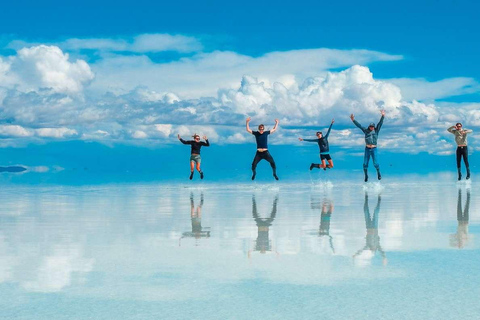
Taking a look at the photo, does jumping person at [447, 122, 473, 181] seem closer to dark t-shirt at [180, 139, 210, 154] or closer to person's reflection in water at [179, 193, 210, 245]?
dark t-shirt at [180, 139, 210, 154]

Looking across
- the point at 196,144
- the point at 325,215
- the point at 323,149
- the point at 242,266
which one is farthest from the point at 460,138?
the point at 242,266

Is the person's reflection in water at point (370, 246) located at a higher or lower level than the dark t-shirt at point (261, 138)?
lower

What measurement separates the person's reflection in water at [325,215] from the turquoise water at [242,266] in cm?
2

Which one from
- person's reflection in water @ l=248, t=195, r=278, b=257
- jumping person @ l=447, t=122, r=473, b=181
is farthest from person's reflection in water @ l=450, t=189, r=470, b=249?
jumping person @ l=447, t=122, r=473, b=181

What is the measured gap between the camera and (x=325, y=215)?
540 inches

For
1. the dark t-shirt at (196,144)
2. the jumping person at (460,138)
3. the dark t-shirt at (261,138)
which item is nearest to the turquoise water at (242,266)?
the dark t-shirt at (261,138)

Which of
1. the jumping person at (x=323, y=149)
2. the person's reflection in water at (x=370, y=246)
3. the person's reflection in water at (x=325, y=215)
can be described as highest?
the jumping person at (x=323, y=149)

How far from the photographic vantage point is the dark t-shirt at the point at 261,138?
27250 millimetres

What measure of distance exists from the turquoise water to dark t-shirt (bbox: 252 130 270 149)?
43.7ft

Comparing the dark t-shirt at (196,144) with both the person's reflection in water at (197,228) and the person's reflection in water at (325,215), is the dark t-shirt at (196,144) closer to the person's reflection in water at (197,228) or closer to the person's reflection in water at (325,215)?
the person's reflection in water at (325,215)

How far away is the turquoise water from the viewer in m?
5.57

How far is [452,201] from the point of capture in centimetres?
1761

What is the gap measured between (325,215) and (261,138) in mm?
13761

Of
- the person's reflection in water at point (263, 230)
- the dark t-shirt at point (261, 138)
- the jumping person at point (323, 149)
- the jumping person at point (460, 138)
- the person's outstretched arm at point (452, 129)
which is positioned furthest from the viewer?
the jumping person at point (323, 149)
